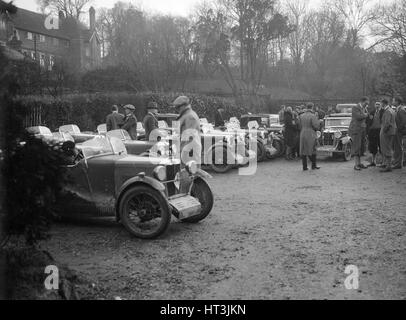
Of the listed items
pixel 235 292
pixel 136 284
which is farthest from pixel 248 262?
pixel 136 284

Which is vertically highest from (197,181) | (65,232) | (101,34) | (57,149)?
(101,34)

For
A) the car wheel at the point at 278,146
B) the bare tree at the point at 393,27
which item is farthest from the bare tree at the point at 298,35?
the car wheel at the point at 278,146

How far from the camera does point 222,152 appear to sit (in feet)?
44.5

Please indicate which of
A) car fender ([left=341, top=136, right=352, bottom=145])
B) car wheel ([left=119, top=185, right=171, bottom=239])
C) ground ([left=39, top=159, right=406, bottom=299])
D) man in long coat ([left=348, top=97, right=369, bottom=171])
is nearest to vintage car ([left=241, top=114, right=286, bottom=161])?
car fender ([left=341, top=136, right=352, bottom=145])

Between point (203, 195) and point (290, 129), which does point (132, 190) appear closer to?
point (203, 195)

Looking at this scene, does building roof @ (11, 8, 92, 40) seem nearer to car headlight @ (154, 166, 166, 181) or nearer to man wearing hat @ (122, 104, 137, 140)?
man wearing hat @ (122, 104, 137, 140)

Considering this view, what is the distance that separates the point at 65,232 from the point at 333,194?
536 cm

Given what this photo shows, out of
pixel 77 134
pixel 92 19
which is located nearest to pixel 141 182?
pixel 77 134

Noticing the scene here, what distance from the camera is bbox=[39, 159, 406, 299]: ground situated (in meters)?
4.70

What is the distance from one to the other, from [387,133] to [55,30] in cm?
3837

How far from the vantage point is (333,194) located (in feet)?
32.5

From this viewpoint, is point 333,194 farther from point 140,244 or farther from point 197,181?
point 140,244

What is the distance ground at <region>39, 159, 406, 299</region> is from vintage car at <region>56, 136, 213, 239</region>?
26 cm

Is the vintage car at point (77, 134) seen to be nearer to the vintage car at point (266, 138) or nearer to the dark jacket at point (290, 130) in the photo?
the vintage car at point (266, 138)
